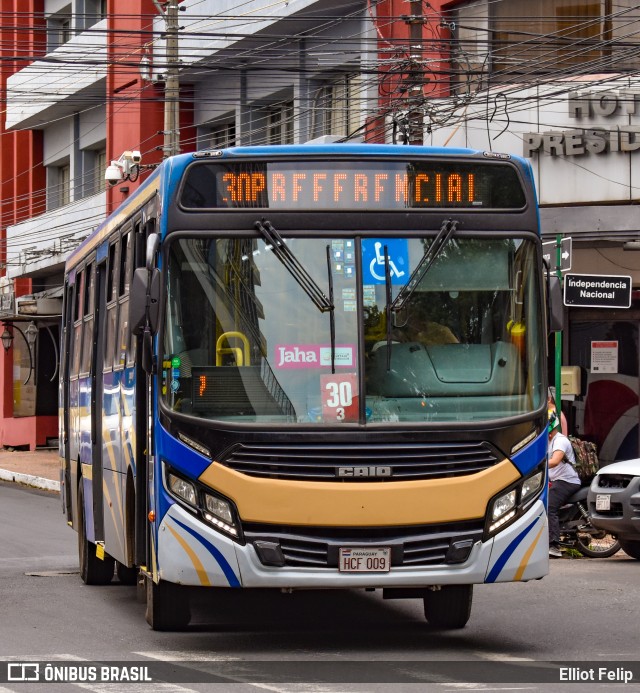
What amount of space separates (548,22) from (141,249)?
13.7m

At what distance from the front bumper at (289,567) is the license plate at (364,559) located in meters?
0.03

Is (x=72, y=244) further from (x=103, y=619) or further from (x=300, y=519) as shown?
(x=300, y=519)

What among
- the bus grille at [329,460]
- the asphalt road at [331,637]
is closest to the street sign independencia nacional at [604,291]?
the asphalt road at [331,637]

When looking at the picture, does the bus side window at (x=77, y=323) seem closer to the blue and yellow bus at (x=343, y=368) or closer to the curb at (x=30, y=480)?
the blue and yellow bus at (x=343, y=368)

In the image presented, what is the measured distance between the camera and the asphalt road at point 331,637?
827 centimetres

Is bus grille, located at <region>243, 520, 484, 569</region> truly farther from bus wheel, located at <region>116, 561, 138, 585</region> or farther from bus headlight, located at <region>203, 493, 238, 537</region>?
bus wheel, located at <region>116, 561, 138, 585</region>

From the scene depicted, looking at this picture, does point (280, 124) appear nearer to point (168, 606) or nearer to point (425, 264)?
point (168, 606)

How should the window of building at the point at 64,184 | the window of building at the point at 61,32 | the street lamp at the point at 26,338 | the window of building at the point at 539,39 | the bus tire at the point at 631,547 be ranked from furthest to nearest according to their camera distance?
the street lamp at the point at 26,338
the window of building at the point at 64,184
the window of building at the point at 61,32
the window of building at the point at 539,39
the bus tire at the point at 631,547

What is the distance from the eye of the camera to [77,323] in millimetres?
14914

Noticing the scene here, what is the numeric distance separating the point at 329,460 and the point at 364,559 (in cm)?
63

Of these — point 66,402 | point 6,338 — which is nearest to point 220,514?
point 66,402

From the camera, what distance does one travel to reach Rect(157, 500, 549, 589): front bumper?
29.4ft

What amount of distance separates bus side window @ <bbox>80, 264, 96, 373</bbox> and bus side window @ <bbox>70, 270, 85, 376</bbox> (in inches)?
13.0

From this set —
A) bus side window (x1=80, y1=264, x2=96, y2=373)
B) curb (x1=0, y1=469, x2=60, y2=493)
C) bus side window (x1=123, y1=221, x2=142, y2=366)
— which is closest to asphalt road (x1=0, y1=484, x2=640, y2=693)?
bus side window (x1=123, y1=221, x2=142, y2=366)
